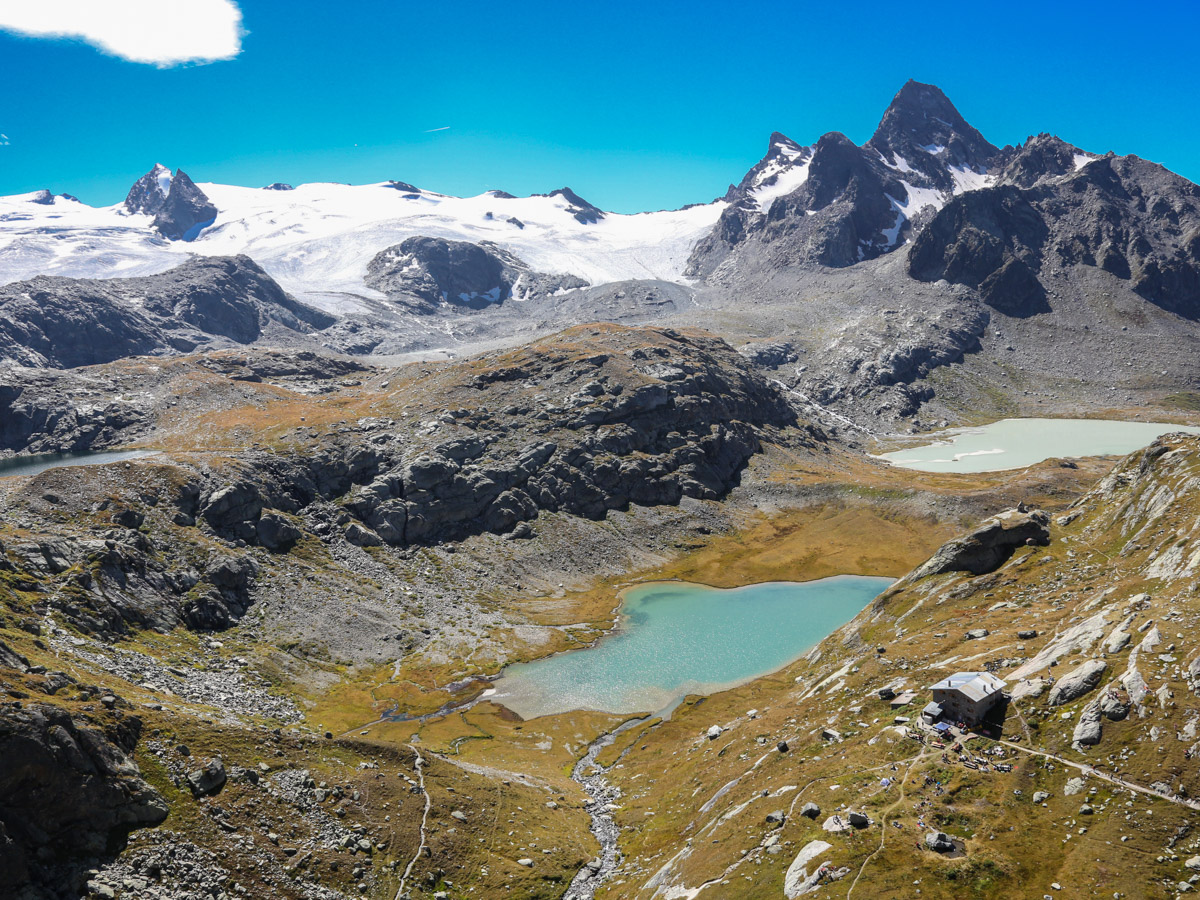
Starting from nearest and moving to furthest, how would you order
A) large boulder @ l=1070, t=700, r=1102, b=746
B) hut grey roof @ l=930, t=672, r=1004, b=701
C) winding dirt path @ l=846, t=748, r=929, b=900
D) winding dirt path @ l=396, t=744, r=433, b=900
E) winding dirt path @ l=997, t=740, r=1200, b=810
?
1. winding dirt path @ l=997, t=740, r=1200, b=810
2. winding dirt path @ l=846, t=748, r=929, b=900
3. large boulder @ l=1070, t=700, r=1102, b=746
4. hut grey roof @ l=930, t=672, r=1004, b=701
5. winding dirt path @ l=396, t=744, r=433, b=900

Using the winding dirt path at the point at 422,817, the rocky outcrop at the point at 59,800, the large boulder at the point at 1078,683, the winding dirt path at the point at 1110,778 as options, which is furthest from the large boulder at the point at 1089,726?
the rocky outcrop at the point at 59,800

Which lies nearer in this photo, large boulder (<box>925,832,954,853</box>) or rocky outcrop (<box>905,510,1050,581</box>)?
large boulder (<box>925,832,954,853</box>)

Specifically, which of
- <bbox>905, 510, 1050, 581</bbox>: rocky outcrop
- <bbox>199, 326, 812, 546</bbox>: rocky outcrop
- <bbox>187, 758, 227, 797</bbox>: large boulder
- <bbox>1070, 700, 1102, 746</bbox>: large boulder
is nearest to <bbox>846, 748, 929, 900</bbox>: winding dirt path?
<bbox>1070, 700, 1102, 746</bbox>: large boulder

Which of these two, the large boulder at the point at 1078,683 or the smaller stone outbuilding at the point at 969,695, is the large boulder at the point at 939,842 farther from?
the large boulder at the point at 1078,683

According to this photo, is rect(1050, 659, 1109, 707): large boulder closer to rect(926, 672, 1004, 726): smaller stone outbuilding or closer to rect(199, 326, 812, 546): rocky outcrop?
rect(926, 672, 1004, 726): smaller stone outbuilding

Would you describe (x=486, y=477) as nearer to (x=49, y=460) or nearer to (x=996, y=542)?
(x=49, y=460)

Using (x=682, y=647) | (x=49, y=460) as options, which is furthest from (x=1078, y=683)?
(x=49, y=460)

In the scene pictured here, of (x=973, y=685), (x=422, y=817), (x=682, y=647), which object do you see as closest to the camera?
(x=973, y=685)
